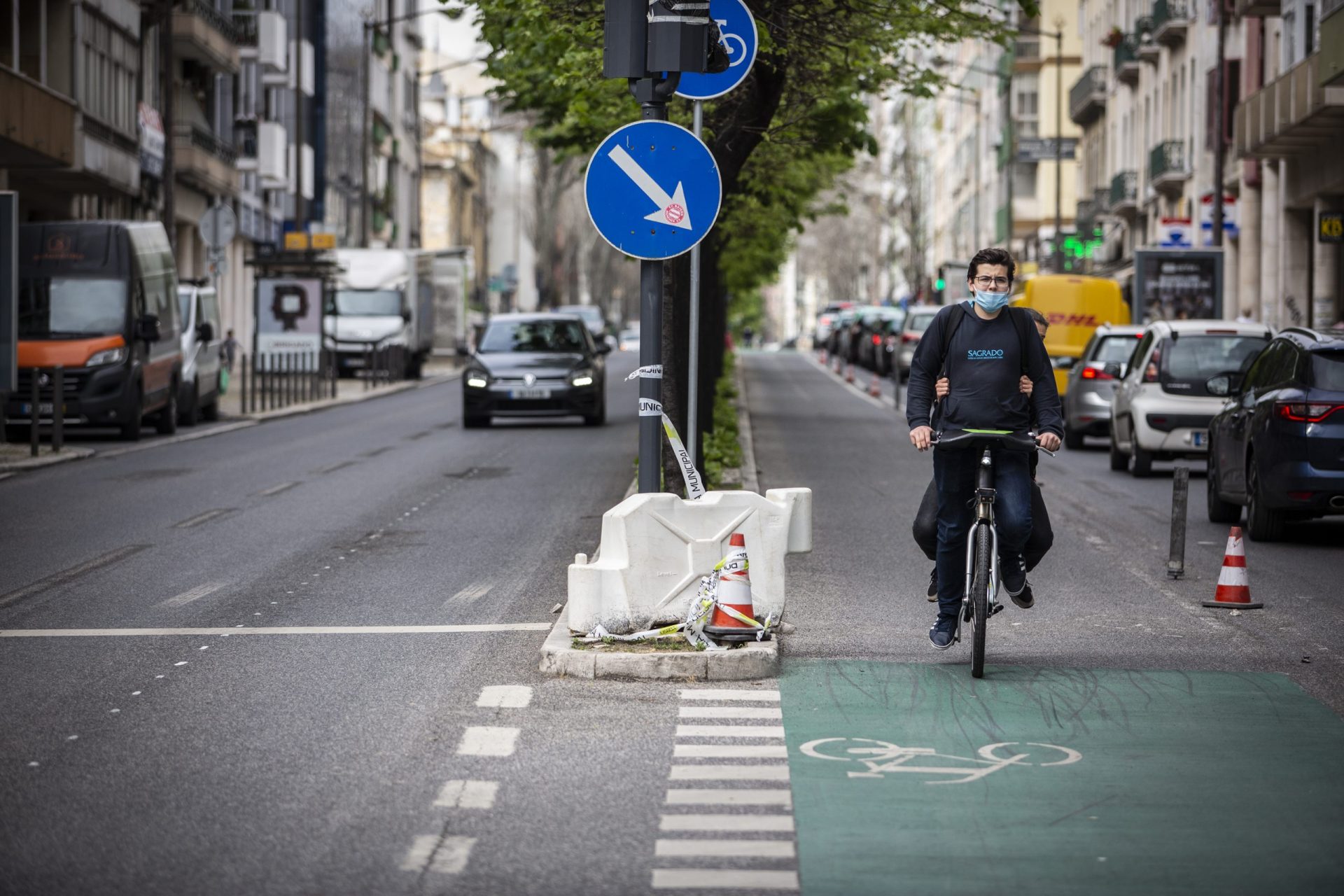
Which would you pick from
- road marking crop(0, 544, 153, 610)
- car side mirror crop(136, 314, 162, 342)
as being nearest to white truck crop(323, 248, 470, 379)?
car side mirror crop(136, 314, 162, 342)

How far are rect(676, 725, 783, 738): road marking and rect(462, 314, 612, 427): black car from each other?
77.0 feet

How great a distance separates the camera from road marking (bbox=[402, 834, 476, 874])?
597 cm

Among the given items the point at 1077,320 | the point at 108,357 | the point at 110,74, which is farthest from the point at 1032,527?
the point at 110,74

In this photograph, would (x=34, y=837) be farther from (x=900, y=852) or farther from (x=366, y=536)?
(x=366, y=536)

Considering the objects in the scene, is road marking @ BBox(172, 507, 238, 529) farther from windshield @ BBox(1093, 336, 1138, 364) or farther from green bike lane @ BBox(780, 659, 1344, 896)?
Result: windshield @ BBox(1093, 336, 1138, 364)

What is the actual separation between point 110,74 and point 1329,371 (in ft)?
111

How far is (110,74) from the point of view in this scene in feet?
149

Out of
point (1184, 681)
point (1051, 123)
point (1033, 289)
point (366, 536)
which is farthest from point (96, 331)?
point (1051, 123)

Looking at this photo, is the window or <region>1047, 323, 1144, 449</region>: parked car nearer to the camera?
<region>1047, 323, 1144, 449</region>: parked car

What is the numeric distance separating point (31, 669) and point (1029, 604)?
4173 mm

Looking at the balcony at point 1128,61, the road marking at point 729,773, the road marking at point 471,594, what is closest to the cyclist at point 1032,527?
the road marking at point 729,773

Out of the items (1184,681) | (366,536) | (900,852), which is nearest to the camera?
(900,852)

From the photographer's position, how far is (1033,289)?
4019 cm

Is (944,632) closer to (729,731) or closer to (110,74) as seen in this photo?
(729,731)
